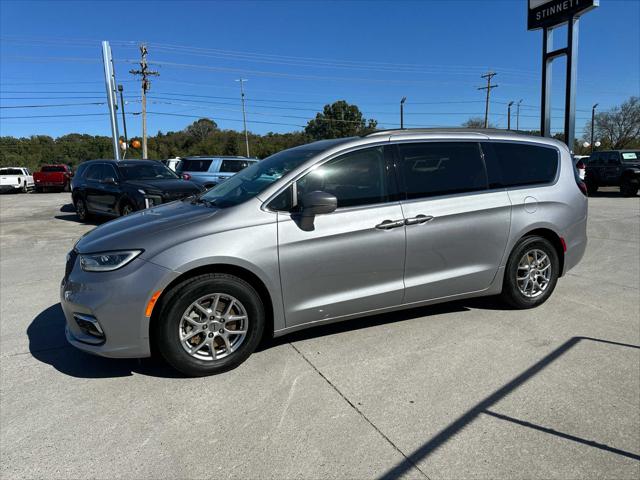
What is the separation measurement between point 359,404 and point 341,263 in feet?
3.60

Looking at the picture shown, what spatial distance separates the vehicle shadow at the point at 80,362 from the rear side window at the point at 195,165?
12.5 metres

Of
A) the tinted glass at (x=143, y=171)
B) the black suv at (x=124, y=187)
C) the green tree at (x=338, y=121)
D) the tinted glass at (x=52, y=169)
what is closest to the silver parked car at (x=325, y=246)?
the black suv at (x=124, y=187)

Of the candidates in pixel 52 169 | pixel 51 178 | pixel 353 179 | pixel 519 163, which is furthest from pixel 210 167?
pixel 52 169

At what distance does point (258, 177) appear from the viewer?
400cm

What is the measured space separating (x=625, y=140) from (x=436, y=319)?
72649 mm

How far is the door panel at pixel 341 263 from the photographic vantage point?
3496 millimetres

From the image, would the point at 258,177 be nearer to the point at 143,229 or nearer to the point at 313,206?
the point at 313,206

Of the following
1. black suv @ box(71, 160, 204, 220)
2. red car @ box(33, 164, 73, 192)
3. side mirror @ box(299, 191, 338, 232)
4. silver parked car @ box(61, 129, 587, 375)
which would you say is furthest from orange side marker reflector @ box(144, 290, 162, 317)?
red car @ box(33, 164, 73, 192)

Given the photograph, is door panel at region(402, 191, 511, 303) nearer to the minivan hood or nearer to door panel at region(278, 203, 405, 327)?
door panel at region(278, 203, 405, 327)

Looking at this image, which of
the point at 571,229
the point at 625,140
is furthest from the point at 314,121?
the point at 571,229

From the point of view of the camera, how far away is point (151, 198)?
964cm

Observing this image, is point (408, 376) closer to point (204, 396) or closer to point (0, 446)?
point (204, 396)

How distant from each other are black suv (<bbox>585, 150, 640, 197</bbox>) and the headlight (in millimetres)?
20143

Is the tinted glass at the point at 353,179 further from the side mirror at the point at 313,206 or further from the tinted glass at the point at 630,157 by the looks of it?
the tinted glass at the point at 630,157
